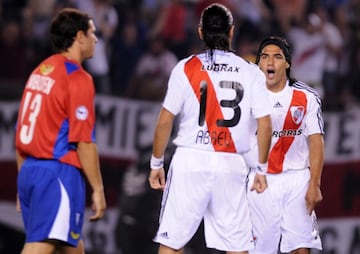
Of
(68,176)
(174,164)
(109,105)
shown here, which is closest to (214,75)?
(174,164)

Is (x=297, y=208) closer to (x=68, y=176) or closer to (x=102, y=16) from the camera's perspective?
(x=68, y=176)

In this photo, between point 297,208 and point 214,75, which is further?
point 297,208

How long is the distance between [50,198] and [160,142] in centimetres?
107

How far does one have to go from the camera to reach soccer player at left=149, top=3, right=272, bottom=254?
9.42m

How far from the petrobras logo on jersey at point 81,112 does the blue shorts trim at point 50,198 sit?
0.39 metres

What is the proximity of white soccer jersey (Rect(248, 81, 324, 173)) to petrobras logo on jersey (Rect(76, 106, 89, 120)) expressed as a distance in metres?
2.07

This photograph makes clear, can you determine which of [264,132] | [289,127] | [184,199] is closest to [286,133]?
[289,127]

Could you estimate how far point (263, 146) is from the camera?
31.3ft

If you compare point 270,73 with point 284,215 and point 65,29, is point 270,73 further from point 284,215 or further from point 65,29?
point 65,29

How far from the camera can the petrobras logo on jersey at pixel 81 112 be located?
8922 millimetres

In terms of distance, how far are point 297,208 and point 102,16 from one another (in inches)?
235

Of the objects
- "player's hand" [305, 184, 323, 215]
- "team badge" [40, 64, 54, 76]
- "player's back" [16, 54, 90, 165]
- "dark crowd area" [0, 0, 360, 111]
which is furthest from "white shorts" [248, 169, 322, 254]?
"dark crowd area" [0, 0, 360, 111]

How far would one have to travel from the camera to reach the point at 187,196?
9469mm

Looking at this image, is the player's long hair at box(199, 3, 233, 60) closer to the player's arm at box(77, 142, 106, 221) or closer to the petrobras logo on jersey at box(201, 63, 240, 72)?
the petrobras logo on jersey at box(201, 63, 240, 72)
